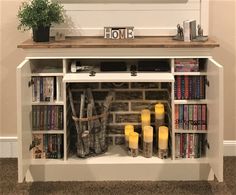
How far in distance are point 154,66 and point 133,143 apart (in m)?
0.45

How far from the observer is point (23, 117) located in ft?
7.02

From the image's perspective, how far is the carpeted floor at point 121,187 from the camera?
228cm

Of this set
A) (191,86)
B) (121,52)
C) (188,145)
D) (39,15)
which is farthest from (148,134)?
(39,15)

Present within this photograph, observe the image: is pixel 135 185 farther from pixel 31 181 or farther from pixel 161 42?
pixel 161 42

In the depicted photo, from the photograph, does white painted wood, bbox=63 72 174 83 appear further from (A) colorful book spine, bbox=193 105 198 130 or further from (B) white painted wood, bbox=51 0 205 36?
(B) white painted wood, bbox=51 0 205 36

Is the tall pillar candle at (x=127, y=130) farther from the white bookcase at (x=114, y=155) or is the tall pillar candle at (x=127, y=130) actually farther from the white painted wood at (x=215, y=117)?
the white painted wood at (x=215, y=117)

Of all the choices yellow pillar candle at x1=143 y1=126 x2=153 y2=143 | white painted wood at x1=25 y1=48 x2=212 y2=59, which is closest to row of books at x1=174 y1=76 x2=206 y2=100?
white painted wood at x1=25 y1=48 x2=212 y2=59

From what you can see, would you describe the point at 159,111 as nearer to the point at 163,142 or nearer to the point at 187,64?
the point at 163,142

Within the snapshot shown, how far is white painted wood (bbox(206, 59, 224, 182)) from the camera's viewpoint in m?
2.09

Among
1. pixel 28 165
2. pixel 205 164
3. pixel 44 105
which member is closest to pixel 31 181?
pixel 28 165

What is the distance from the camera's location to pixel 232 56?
105 inches

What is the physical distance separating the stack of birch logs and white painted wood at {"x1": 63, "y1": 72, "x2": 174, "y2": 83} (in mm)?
172

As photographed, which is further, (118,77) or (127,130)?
(127,130)

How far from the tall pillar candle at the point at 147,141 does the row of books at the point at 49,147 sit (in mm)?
474
